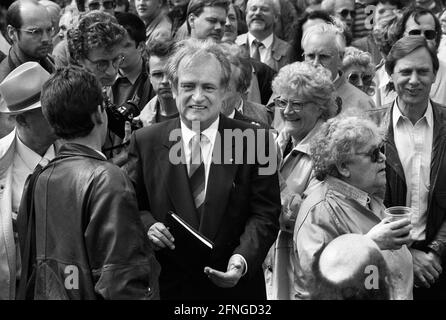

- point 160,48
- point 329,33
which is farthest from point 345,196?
point 329,33

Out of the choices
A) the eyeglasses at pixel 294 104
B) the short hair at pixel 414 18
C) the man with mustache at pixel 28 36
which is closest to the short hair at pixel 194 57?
the eyeglasses at pixel 294 104

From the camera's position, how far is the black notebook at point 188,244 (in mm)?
4953

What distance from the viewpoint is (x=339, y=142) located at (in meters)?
5.39

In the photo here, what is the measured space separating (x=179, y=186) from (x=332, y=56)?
7.65 ft

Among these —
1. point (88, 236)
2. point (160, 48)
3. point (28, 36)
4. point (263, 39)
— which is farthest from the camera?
point (263, 39)

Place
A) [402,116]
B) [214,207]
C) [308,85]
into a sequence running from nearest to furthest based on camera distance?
[214,207] < [308,85] < [402,116]

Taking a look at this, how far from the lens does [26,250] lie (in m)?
4.57

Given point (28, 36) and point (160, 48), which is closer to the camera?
point (160, 48)

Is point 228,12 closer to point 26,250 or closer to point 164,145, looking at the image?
point 164,145

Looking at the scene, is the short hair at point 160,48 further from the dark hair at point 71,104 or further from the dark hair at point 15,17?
the dark hair at point 71,104

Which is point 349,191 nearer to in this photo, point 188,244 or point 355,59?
point 188,244

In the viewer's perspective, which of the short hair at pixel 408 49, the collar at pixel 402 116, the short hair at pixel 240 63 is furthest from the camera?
the short hair at pixel 240 63

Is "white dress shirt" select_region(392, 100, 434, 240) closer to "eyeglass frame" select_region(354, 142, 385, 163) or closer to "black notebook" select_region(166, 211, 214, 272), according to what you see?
"eyeglass frame" select_region(354, 142, 385, 163)

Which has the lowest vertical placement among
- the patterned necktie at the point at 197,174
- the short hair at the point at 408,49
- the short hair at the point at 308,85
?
the patterned necktie at the point at 197,174
